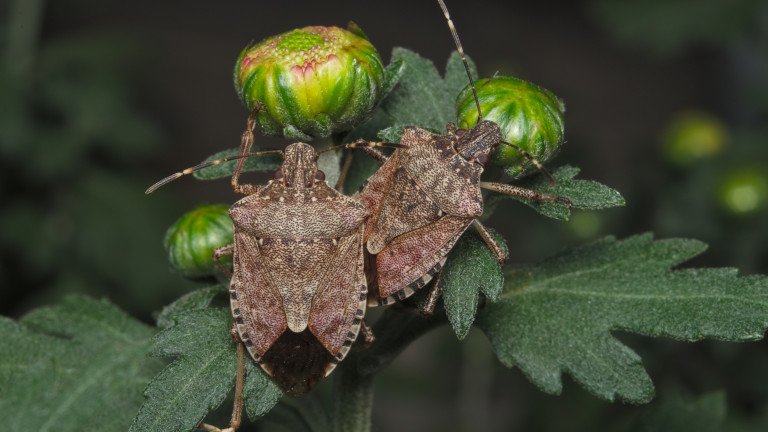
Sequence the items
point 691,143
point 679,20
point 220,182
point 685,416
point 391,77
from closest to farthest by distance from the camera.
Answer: point 391,77 → point 685,416 → point 691,143 → point 679,20 → point 220,182

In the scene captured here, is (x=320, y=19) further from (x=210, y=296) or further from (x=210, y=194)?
(x=210, y=296)

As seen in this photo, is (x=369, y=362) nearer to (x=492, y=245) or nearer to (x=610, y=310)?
(x=492, y=245)

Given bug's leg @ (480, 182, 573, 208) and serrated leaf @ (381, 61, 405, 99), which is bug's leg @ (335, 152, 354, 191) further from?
bug's leg @ (480, 182, 573, 208)

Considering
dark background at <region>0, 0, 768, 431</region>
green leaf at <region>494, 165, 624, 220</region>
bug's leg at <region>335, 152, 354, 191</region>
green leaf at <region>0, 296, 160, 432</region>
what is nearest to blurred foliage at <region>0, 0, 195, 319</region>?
dark background at <region>0, 0, 768, 431</region>

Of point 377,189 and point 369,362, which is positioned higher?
point 377,189

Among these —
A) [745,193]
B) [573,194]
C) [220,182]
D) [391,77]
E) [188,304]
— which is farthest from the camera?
[220,182]

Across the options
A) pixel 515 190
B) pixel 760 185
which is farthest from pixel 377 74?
pixel 760 185

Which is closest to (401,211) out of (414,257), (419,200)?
(419,200)

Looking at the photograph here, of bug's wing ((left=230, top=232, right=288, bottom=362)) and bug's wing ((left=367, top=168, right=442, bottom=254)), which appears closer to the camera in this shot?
bug's wing ((left=230, top=232, right=288, bottom=362))
